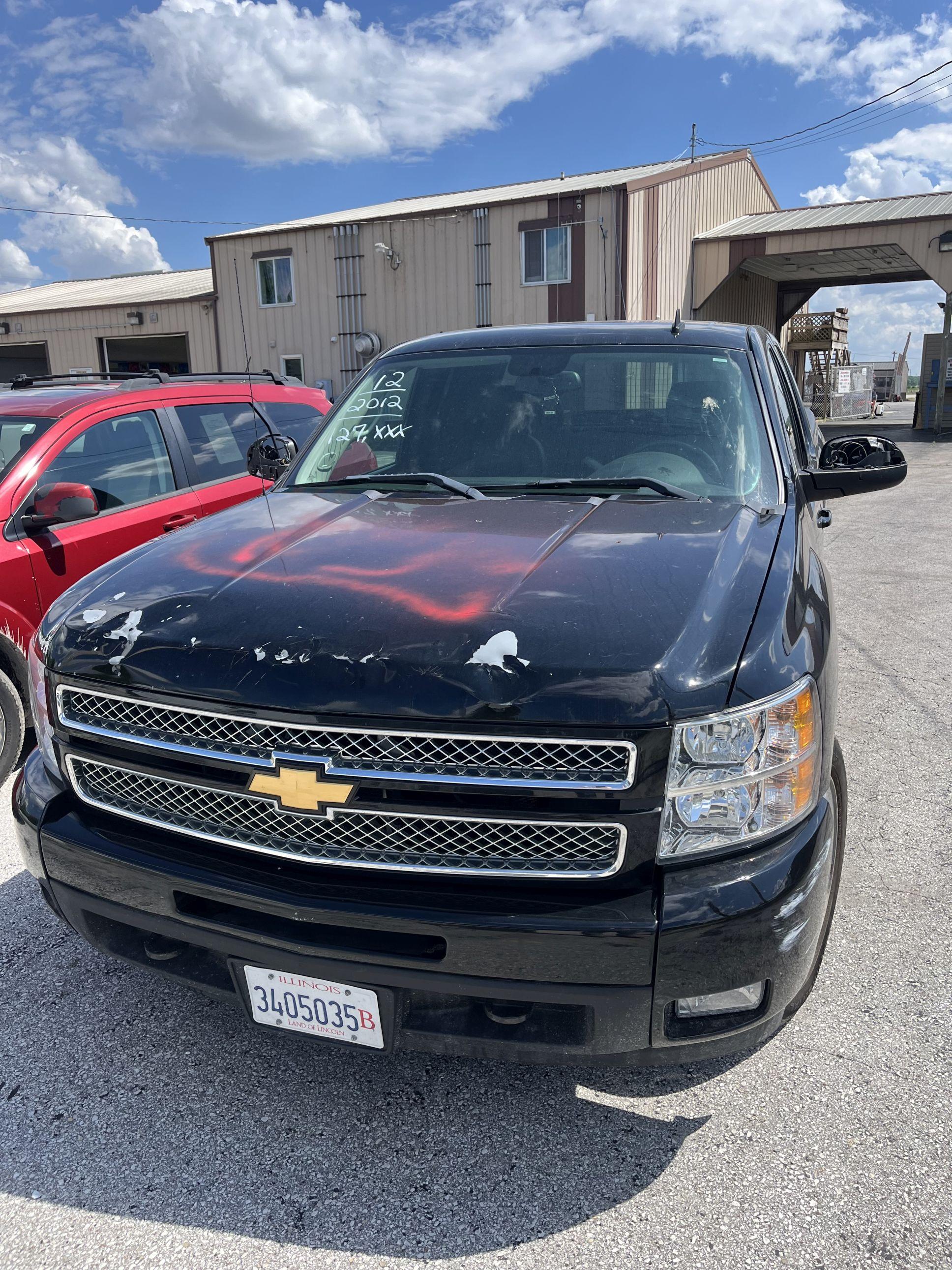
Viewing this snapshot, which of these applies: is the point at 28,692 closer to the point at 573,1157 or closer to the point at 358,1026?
the point at 358,1026

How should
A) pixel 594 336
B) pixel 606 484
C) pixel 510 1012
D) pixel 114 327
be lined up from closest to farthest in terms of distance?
1. pixel 510 1012
2. pixel 606 484
3. pixel 594 336
4. pixel 114 327

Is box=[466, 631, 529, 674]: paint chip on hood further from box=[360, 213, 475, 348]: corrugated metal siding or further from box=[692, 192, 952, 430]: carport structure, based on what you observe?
box=[692, 192, 952, 430]: carport structure

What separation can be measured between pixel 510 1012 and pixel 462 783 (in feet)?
1.60

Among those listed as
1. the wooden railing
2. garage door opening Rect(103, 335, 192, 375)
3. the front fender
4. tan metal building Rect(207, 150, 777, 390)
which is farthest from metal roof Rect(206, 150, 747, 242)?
the front fender

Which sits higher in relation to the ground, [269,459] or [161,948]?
[269,459]

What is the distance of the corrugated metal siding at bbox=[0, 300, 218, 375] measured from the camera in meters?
25.9

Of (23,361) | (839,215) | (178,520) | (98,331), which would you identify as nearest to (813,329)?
(839,215)

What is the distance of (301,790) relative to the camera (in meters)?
1.89

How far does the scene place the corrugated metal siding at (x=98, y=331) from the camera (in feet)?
84.8

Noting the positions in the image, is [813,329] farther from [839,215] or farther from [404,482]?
[404,482]

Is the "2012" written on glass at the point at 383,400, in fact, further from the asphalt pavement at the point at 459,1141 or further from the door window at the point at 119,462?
the asphalt pavement at the point at 459,1141

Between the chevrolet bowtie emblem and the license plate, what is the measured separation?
36 cm

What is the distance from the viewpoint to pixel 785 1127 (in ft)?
7.06

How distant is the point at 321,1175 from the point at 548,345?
2.76 metres
